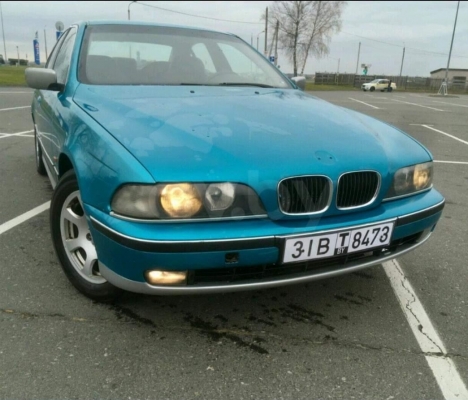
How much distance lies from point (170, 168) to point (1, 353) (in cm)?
111

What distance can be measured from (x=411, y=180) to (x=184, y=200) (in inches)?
49.7

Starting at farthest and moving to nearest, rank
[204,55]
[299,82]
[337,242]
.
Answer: [299,82]
[204,55]
[337,242]

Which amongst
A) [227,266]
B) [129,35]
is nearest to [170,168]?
[227,266]

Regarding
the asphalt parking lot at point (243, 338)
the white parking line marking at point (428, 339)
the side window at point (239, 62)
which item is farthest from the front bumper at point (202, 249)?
the side window at point (239, 62)

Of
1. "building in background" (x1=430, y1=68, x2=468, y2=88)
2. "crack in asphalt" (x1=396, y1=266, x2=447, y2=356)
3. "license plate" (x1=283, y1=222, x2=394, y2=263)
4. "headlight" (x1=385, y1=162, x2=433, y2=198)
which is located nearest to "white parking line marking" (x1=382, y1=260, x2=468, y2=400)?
"crack in asphalt" (x1=396, y1=266, x2=447, y2=356)

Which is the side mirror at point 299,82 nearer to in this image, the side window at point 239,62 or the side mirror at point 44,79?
the side window at point 239,62

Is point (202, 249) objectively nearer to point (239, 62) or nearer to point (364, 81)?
point (239, 62)

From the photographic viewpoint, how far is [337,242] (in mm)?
1999

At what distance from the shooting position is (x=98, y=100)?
248cm

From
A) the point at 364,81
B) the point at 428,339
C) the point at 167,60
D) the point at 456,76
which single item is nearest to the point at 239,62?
the point at 167,60

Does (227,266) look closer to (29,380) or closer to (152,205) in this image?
(152,205)

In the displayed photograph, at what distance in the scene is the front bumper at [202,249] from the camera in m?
1.79

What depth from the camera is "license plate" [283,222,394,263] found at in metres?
1.91

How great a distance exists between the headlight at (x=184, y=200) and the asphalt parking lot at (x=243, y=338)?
652 millimetres
